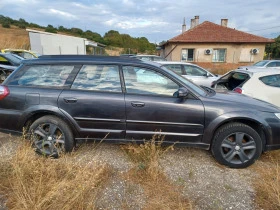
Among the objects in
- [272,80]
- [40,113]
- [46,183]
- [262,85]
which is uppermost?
[272,80]

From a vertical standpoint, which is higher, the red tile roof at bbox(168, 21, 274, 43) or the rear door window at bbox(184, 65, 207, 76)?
the red tile roof at bbox(168, 21, 274, 43)

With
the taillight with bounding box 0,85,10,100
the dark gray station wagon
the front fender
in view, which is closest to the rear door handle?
the dark gray station wagon

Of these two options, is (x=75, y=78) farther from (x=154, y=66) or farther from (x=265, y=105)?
(x=265, y=105)

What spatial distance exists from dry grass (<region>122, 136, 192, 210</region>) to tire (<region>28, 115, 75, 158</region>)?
1.00 m

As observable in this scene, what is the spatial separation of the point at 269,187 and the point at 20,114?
3643 mm

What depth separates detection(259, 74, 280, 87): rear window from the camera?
4.50 metres

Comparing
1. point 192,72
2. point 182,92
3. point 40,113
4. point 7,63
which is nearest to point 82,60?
point 40,113

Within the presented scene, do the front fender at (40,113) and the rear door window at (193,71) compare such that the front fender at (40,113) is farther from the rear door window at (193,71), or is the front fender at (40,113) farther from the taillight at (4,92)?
the rear door window at (193,71)

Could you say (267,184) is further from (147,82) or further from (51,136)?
(51,136)

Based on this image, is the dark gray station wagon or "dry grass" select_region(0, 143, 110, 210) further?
the dark gray station wagon

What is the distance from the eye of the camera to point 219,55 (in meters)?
20.3

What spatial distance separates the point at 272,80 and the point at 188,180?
136 inches

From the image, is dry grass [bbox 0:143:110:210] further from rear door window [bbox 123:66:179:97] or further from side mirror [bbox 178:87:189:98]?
side mirror [bbox 178:87:189:98]

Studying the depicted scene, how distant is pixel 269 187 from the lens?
93.7 inches
